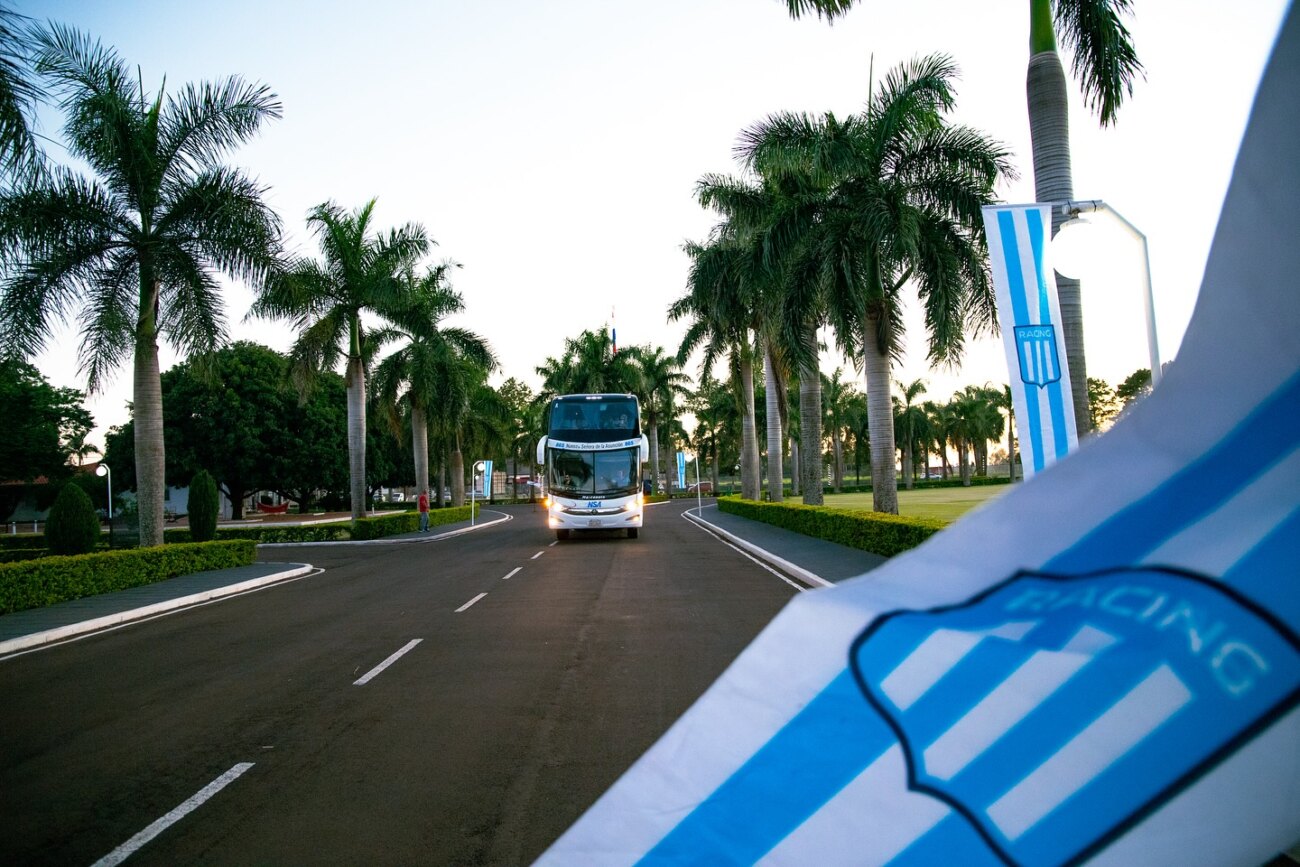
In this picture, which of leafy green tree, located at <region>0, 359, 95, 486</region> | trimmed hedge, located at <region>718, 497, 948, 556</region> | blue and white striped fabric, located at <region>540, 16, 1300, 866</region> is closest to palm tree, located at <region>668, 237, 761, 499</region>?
trimmed hedge, located at <region>718, 497, 948, 556</region>

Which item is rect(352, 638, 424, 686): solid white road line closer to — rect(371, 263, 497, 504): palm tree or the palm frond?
the palm frond

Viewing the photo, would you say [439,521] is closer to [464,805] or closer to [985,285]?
[985,285]

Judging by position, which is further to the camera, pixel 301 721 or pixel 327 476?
pixel 327 476

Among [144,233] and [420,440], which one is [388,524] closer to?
[420,440]

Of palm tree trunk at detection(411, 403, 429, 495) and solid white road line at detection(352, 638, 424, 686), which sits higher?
palm tree trunk at detection(411, 403, 429, 495)

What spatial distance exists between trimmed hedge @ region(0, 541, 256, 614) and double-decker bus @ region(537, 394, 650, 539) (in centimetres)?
943

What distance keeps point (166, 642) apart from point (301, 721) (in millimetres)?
5097

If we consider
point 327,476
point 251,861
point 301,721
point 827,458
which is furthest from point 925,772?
point 827,458

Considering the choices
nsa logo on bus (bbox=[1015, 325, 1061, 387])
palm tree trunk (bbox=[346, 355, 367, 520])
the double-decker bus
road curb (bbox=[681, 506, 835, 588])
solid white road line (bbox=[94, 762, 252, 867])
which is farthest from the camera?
palm tree trunk (bbox=[346, 355, 367, 520])

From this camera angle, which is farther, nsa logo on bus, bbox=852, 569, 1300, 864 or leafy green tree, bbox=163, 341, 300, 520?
leafy green tree, bbox=163, 341, 300, 520

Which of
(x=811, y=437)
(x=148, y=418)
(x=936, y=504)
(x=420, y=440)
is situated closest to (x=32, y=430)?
(x=420, y=440)

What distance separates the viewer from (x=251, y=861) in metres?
3.89

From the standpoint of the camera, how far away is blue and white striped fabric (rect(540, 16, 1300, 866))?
94 cm

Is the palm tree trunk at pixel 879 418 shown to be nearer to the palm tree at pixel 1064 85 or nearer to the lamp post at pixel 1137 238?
the palm tree at pixel 1064 85
